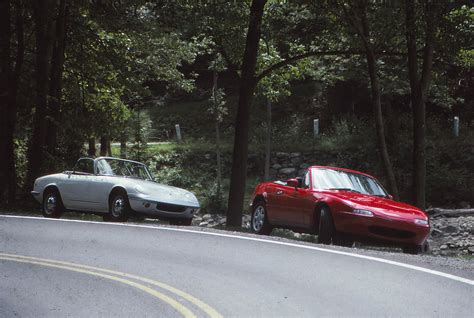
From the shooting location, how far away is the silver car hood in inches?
575

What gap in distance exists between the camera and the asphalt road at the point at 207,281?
6875 millimetres

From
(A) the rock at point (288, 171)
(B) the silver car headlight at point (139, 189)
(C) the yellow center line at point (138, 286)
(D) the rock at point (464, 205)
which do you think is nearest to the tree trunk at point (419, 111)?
(B) the silver car headlight at point (139, 189)

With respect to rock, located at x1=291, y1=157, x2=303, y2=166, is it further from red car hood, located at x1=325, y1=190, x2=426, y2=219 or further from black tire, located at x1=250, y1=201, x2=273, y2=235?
red car hood, located at x1=325, y1=190, x2=426, y2=219

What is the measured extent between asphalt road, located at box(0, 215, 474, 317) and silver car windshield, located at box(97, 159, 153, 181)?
3.68 metres

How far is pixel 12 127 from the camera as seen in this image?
22.8 metres

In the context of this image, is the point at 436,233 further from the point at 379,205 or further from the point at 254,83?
the point at 379,205

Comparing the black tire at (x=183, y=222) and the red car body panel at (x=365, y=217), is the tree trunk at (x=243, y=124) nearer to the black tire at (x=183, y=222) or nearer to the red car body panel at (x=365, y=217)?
the black tire at (x=183, y=222)

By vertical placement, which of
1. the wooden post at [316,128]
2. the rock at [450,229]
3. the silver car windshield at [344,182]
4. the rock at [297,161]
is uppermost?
the wooden post at [316,128]

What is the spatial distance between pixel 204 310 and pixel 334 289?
1.82 meters

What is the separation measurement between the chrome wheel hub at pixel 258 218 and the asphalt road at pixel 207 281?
8.10ft

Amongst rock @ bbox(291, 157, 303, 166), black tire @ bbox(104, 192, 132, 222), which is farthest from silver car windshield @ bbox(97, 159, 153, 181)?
rock @ bbox(291, 157, 303, 166)

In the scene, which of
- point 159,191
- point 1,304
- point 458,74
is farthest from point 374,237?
point 458,74

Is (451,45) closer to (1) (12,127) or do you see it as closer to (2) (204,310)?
(2) (204,310)

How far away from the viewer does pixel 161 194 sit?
14.8 m
